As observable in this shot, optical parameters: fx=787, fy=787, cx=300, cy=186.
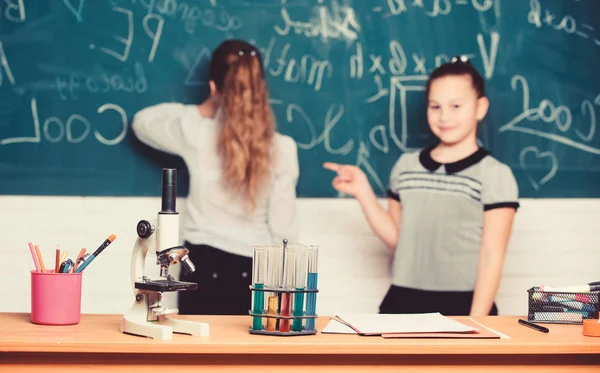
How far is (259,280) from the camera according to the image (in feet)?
6.17

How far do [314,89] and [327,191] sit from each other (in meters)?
0.43

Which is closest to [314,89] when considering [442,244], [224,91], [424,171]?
[224,91]

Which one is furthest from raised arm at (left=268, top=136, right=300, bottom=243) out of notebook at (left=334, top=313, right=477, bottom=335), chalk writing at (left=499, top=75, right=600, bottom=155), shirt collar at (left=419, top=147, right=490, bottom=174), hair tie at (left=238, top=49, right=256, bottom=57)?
notebook at (left=334, top=313, right=477, bottom=335)

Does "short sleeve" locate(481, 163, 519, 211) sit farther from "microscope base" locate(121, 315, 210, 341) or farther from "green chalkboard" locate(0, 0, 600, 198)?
"microscope base" locate(121, 315, 210, 341)

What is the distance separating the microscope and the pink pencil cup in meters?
0.16

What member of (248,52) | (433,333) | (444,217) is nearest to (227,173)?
(248,52)

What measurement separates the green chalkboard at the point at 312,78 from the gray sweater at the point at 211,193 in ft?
0.18

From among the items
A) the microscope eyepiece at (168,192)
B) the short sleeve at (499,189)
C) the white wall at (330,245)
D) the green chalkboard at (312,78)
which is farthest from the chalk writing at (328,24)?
the microscope eyepiece at (168,192)

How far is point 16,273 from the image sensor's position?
3.21 metres

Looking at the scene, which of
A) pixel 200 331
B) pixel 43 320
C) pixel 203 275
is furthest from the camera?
pixel 203 275

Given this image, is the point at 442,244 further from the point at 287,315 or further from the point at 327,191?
the point at 287,315

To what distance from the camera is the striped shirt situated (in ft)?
10.7

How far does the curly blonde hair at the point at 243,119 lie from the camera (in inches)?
126

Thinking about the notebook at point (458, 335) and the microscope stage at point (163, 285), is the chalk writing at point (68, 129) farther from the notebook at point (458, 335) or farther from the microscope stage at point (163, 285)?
the notebook at point (458, 335)
